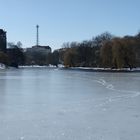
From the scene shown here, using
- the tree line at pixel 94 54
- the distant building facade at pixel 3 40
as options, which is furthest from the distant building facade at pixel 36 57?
the distant building facade at pixel 3 40

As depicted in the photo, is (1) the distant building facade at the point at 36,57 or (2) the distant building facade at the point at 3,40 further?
(1) the distant building facade at the point at 36,57

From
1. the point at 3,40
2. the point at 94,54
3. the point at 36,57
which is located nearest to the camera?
the point at 94,54

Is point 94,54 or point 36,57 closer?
point 94,54

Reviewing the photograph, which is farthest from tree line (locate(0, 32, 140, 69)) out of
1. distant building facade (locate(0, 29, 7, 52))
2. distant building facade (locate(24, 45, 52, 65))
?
distant building facade (locate(0, 29, 7, 52))

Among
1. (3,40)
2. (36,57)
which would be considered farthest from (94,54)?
(36,57)

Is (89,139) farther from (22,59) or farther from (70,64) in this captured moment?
(22,59)

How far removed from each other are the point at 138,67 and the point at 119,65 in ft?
56.4

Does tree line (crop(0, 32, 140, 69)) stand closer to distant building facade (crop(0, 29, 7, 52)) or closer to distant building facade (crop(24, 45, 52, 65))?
distant building facade (crop(24, 45, 52, 65))

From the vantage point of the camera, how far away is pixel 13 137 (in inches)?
309

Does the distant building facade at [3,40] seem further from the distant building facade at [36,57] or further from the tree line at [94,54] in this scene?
the distant building facade at [36,57]

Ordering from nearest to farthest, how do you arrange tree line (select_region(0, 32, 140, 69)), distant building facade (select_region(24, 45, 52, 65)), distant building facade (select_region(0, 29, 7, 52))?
tree line (select_region(0, 32, 140, 69)) < distant building facade (select_region(0, 29, 7, 52)) < distant building facade (select_region(24, 45, 52, 65))

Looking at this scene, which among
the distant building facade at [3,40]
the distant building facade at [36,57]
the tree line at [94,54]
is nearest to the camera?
the tree line at [94,54]

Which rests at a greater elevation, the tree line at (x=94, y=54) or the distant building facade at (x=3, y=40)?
the distant building facade at (x=3, y=40)

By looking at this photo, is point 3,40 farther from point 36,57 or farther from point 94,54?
point 94,54
